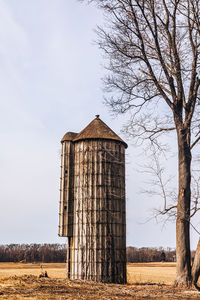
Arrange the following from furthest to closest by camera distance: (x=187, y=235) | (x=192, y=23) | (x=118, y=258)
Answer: (x=118, y=258), (x=192, y=23), (x=187, y=235)

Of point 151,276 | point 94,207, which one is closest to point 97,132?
point 94,207

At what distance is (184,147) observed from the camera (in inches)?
520

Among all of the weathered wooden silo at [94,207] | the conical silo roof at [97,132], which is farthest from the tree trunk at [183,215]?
the conical silo roof at [97,132]

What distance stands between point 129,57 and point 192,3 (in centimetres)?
294

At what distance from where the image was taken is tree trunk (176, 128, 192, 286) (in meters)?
12.5

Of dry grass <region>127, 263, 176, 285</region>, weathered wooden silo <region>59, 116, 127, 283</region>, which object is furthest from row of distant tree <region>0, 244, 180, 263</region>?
weathered wooden silo <region>59, 116, 127, 283</region>

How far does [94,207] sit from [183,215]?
17.4 ft

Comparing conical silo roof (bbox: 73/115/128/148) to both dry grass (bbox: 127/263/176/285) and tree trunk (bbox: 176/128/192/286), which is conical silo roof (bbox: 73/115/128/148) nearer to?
tree trunk (bbox: 176/128/192/286)

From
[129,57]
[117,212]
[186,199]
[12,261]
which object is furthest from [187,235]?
[12,261]

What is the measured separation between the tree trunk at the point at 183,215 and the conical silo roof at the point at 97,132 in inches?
203

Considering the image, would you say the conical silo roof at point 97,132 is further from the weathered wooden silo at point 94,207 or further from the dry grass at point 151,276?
the dry grass at point 151,276

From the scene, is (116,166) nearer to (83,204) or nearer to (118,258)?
(83,204)

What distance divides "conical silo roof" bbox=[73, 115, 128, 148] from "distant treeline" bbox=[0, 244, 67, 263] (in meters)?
45.4

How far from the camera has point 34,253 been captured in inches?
2434
